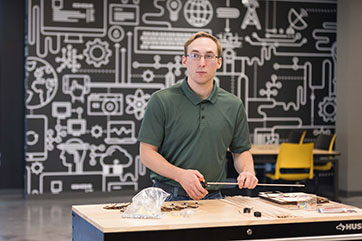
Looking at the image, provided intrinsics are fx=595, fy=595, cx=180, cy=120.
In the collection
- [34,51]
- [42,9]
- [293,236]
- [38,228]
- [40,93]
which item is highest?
[42,9]

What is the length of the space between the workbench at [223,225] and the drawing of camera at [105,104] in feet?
19.3

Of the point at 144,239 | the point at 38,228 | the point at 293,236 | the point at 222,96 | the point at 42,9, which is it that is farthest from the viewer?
the point at 42,9

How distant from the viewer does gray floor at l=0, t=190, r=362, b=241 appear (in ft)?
20.3

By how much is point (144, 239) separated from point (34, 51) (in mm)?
6530

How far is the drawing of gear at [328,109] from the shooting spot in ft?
32.3

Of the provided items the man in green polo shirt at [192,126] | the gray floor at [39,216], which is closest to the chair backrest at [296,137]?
the gray floor at [39,216]

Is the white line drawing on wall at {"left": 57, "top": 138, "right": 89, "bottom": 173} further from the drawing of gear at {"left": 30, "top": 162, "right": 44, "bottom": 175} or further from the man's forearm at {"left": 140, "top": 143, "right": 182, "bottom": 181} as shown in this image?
the man's forearm at {"left": 140, "top": 143, "right": 182, "bottom": 181}

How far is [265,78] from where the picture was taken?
31.4 ft

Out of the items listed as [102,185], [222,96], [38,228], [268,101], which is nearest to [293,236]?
[222,96]

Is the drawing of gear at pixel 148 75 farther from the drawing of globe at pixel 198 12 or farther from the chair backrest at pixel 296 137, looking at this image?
the chair backrest at pixel 296 137

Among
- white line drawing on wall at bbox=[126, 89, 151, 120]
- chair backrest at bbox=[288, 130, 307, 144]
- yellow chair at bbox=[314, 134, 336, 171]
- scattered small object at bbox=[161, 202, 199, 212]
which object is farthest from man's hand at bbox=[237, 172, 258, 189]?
chair backrest at bbox=[288, 130, 307, 144]

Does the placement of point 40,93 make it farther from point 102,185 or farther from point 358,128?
point 358,128

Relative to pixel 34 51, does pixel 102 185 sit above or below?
below

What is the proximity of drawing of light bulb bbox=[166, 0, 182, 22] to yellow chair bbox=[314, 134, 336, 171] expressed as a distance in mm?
2944
